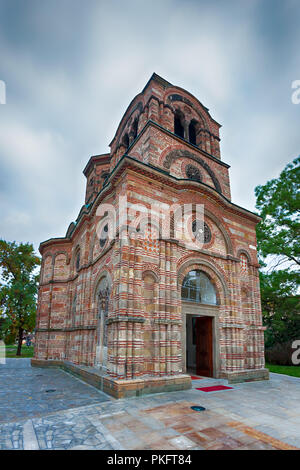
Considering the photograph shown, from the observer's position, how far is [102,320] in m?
10.2

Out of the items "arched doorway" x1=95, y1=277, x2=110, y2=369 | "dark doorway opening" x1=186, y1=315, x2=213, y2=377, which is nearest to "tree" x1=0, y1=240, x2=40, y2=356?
"arched doorway" x1=95, y1=277, x2=110, y2=369

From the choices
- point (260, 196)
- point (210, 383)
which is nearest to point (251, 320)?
point (210, 383)

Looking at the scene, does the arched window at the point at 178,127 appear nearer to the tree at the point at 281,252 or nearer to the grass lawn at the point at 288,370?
the tree at the point at 281,252

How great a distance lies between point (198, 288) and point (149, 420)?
5.41 m

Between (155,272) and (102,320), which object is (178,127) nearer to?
(155,272)

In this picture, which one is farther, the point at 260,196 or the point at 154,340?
the point at 260,196

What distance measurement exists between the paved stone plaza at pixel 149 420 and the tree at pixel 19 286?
12.9m

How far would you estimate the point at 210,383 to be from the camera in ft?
29.0

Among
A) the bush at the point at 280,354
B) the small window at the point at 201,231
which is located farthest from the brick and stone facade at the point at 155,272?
the bush at the point at 280,354

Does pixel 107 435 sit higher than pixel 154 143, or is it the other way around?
pixel 154 143

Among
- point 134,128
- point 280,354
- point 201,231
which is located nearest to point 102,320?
point 201,231

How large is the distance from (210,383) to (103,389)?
3687mm

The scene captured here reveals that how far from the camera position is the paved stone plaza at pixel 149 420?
4.13m

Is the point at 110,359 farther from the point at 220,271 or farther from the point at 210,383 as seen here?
the point at 220,271
